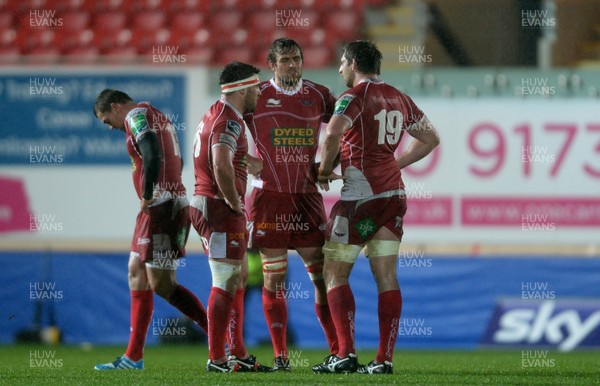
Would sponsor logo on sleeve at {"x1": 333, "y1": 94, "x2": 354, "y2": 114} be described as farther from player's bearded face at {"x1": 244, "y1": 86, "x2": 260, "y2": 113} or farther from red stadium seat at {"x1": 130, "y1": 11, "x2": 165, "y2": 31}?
red stadium seat at {"x1": 130, "y1": 11, "x2": 165, "y2": 31}

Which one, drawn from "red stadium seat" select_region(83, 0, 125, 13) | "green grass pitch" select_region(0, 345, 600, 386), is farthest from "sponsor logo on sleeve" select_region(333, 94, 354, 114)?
"red stadium seat" select_region(83, 0, 125, 13)

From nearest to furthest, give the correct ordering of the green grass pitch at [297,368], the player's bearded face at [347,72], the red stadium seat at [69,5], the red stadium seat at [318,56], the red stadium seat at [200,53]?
the green grass pitch at [297,368]
the player's bearded face at [347,72]
the red stadium seat at [318,56]
the red stadium seat at [200,53]
the red stadium seat at [69,5]

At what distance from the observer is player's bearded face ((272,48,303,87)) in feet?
26.5

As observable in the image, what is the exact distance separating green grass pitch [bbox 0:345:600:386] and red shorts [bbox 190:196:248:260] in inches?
32.2

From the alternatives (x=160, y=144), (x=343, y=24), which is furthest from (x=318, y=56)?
(x=160, y=144)

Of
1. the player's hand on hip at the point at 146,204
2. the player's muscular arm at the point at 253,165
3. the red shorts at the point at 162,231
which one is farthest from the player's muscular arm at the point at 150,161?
the player's muscular arm at the point at 253,165

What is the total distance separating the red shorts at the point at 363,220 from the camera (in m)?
7.69

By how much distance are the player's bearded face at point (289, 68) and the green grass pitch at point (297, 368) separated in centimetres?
202

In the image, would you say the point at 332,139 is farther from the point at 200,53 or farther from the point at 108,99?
the point at 200,53

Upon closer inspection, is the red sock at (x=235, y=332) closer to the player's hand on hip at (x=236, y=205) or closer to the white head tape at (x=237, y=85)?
the player's hand on hip at (x=236, y=205)

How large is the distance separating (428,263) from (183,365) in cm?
406

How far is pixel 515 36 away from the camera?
14125 millimetres

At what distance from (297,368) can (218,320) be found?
1058 mm

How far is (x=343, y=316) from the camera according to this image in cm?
763
